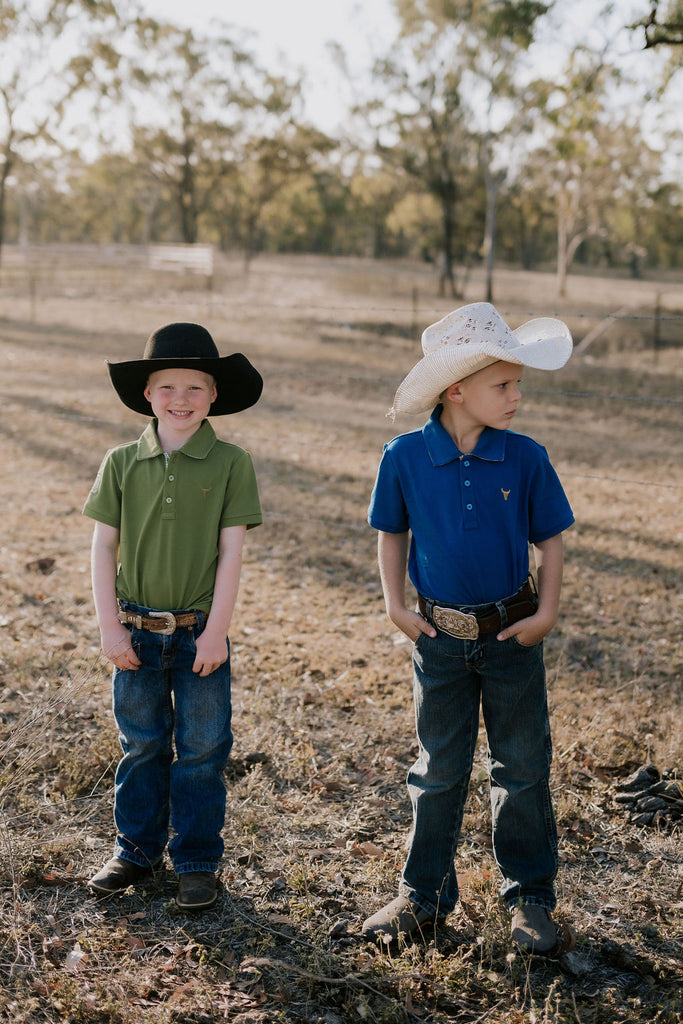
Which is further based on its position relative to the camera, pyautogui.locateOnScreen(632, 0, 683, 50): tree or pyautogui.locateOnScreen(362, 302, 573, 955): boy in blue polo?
pyautogui.locateOnScreen(632, 0, 683, 50): tree

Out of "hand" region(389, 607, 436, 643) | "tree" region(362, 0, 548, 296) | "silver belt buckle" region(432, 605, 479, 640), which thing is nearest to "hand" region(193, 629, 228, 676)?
"hand" region(389, 607, 436, 643)

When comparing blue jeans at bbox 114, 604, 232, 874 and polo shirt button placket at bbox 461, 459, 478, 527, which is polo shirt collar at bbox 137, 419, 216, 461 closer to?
blue jeans at bbox 114, 604, 232, 874

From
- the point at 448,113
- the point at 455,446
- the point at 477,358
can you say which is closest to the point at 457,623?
the point at 455,446

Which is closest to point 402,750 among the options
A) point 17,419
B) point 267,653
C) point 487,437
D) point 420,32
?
point 267,653

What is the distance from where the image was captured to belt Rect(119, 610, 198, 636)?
2615mm

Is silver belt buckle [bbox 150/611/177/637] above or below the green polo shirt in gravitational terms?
below

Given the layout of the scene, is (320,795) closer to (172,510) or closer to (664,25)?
(172,510)

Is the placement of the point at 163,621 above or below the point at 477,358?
below

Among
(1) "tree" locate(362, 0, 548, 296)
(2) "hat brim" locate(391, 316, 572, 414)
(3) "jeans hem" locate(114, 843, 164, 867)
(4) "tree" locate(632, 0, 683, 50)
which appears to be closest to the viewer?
(2) "hat brim" locate(391, 316, 572, 414)

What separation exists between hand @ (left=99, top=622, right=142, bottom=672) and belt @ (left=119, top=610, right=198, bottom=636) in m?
0.05

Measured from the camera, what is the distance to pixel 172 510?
261 cm

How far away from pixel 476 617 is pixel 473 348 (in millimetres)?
706

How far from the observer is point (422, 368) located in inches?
95.7

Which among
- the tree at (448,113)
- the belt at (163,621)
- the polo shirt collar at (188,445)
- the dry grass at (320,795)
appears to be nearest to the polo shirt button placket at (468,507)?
the polo shirt collar at (188,445)
